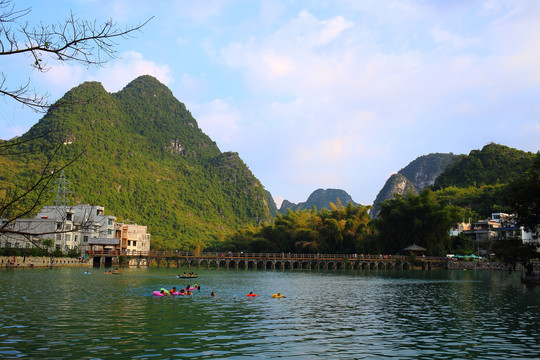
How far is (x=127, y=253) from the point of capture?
3223 inches

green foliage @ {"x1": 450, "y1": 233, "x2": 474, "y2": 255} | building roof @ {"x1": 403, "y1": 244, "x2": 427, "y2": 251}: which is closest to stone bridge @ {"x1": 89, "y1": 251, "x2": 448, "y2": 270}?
building roof @ {"x1": 403, "y1": 244, "x2": 427, "y2": 251}

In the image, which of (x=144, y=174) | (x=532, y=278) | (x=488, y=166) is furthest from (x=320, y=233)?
(x=144, y=174)

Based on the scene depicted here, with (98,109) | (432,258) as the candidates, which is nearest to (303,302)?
(432,258)

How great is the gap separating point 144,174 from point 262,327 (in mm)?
140985

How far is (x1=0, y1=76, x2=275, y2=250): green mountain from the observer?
373 ft

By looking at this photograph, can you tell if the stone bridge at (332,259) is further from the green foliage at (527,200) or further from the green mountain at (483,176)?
the green foliage at (527,200)

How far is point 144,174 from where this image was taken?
151 m

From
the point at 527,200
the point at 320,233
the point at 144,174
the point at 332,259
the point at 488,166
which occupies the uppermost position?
the point at 144,174

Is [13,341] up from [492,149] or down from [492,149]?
down

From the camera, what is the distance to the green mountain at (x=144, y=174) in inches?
4473

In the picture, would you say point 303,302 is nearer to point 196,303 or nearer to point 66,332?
point 196,303

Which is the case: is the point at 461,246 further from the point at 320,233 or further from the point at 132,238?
the point at 132,238

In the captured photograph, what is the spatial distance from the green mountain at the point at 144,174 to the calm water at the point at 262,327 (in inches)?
2992

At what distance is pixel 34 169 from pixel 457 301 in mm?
94705
